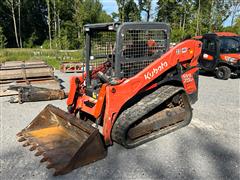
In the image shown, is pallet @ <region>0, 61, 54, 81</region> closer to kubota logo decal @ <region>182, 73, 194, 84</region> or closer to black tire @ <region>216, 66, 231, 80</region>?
kubota logo decal @ <region>182, 73, 194, 84</region>

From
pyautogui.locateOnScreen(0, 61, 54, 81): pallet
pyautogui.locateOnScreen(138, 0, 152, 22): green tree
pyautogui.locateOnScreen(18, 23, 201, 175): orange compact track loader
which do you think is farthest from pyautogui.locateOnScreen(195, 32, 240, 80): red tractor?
pyautogui.locateOnScreen(138, 0, 152, 22): green tree

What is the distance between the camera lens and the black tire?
33.1 feet

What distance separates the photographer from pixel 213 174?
135 inches

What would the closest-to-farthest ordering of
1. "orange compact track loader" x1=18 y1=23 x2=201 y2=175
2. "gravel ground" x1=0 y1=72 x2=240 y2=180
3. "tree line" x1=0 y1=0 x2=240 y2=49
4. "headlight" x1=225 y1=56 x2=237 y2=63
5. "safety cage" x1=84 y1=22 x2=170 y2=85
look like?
"gravel ground" x1=0 y1=72 x2=240 y2=180, "orange compact track loader" x1=18 y1=23 x2=201 y2=175, "safety cage" x1=84 y1=22 x2=170 y2=85, "headlight" x1=225 y1=56 x2=237 y2=63, "tree line" x1=0 y1=0 x2=240 y2=49

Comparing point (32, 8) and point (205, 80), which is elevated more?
point (32, 8)

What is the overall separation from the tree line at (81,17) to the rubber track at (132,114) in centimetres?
1512

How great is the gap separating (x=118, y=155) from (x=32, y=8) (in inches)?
1786

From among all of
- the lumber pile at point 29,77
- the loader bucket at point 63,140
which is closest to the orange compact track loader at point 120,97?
the loader bucket at point 63,140

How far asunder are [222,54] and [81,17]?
51.7 ft

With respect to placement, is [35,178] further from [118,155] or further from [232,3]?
[232,3]

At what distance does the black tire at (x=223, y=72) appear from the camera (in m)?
10.1

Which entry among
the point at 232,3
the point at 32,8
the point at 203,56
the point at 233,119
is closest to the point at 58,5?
the point at 32,8

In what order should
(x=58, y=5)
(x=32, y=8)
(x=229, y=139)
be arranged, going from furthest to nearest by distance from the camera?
(x=32, y=8)
(x=58, y=5)
(x=229, y=139)

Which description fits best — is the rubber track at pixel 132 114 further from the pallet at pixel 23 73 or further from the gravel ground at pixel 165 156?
the pallet at pixel 23 73
